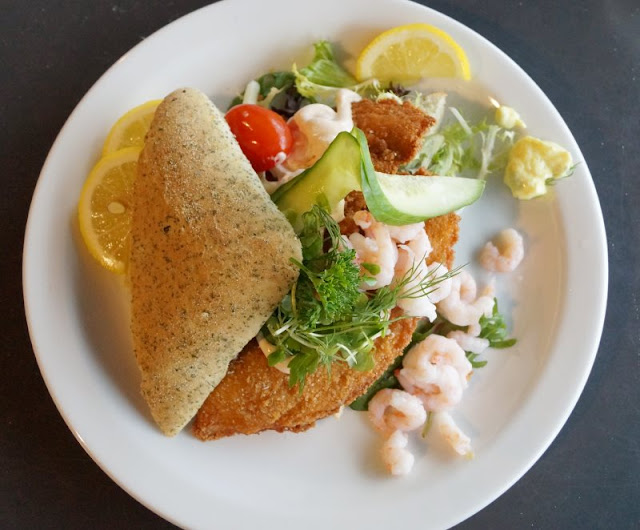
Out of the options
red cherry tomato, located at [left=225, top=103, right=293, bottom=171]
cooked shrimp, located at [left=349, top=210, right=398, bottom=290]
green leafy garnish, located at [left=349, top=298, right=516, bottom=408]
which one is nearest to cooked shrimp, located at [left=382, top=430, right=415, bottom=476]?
green leafy garnish, located at [left=349, top=298, right=516, bottom=408]

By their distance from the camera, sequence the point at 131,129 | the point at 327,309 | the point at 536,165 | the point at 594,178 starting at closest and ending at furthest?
the point at 327,309, the point at 131,129, the point at 536,165, the point at 594,178

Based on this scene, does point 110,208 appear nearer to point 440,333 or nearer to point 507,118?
point 440,333

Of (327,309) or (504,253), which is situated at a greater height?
(327,309)

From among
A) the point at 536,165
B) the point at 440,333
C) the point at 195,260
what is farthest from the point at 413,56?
the point at 195,260


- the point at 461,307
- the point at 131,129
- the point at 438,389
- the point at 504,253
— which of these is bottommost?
the point at 438,389

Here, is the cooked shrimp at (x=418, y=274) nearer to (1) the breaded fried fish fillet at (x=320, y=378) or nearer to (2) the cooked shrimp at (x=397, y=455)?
(1) the breaded fried fish fillet at (x=320, y=378)

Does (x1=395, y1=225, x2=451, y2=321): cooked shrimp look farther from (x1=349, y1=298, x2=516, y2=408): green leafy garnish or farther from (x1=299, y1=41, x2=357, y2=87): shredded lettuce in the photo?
(x1=299, y1=41, x2=357, y2=87): shredded lettuce

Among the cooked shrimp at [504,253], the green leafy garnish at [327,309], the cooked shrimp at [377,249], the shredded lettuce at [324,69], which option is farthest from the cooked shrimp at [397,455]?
the shredded lettuce at [324,69]

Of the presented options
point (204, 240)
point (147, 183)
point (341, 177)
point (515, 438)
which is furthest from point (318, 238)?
point (515, 438)
